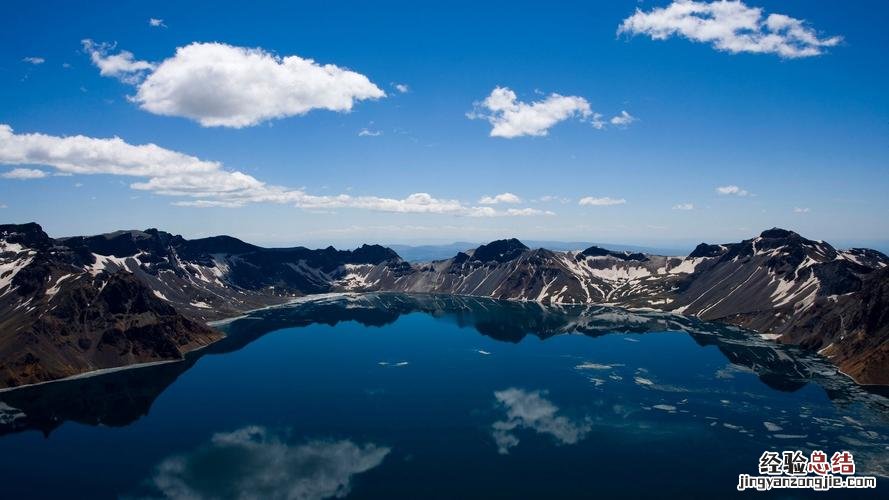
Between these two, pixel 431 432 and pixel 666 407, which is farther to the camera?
pixel 666 407

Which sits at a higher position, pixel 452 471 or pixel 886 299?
pixel 886 299

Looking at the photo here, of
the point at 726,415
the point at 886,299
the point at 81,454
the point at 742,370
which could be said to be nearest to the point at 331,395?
the point at 81,454

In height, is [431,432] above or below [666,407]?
below

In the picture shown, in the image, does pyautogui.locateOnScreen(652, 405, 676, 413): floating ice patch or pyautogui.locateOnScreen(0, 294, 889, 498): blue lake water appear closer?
pyautogui.locateOnScreen(0, 294, 889, 498): blue lake water

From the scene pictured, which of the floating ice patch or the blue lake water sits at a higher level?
the floating ice patch

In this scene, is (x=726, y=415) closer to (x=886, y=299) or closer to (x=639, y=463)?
(x=639, y=463)

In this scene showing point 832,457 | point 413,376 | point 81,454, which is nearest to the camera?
point 832,457

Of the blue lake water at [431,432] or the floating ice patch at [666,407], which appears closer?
the blue lake water at [431,432]

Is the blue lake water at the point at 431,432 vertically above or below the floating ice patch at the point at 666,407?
below
